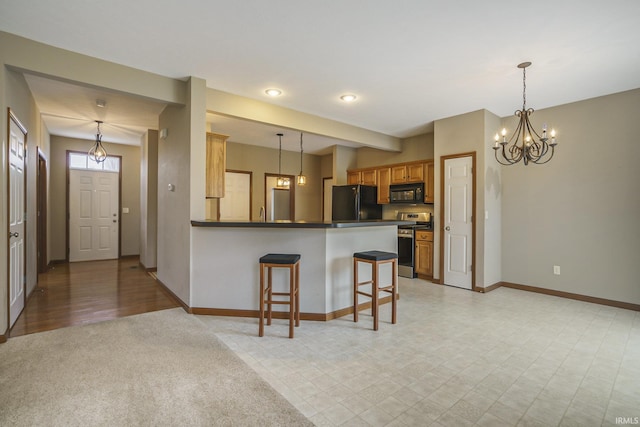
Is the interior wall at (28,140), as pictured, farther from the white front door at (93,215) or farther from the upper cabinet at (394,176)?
the upper cabinet at (394,176)

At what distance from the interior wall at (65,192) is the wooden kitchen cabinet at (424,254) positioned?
20.7 feet

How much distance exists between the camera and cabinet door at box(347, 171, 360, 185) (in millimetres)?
6891

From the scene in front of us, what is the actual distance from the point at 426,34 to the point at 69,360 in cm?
397

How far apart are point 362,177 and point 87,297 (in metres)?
5.26

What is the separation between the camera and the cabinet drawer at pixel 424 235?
526 centimetres

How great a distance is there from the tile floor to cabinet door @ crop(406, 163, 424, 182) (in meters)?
2.64

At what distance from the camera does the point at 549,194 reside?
441cm

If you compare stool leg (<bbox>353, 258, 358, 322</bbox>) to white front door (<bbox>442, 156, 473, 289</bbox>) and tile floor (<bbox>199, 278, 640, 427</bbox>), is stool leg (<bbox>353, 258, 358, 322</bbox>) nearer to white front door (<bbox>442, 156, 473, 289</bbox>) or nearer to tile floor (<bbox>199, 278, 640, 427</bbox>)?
tile floor (<bbox>199, 278, 640, 427</bbox>)

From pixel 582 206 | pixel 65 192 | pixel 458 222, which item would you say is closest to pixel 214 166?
pixel 458 222

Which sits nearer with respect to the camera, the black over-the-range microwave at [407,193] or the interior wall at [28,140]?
the interior wall at [28,140]

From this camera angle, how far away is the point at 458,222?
15.8ft

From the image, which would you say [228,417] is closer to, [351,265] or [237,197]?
[351,265]

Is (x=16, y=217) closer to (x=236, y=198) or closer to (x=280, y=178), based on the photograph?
(x=236, y=198)

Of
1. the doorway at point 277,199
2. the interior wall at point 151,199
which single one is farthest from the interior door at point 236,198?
the interior wall at point 151,199
